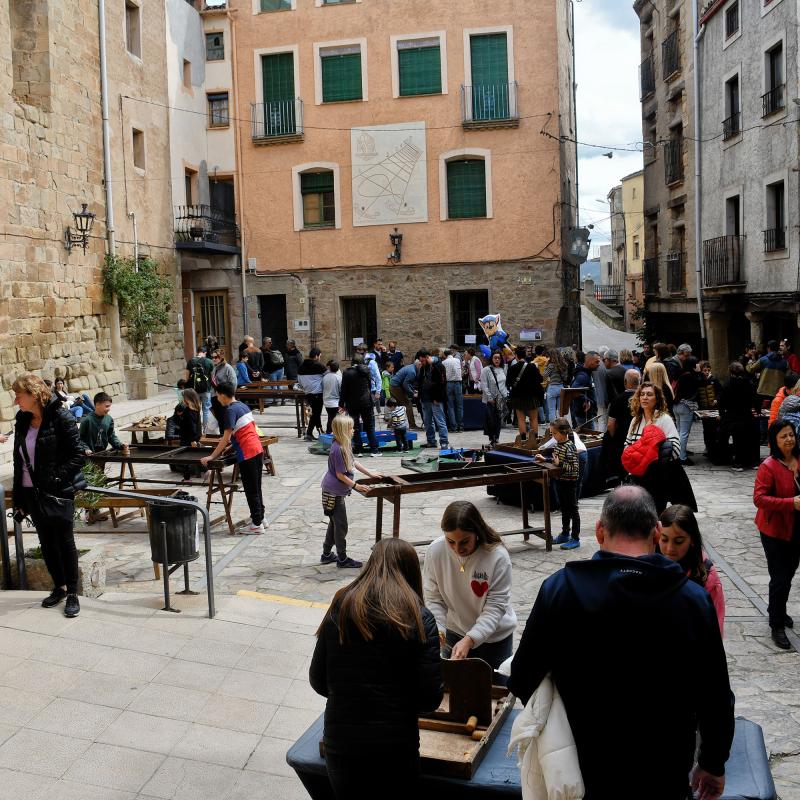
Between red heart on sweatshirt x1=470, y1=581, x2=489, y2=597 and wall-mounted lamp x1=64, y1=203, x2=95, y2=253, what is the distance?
52.4 ft

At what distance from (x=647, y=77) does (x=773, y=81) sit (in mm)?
10593

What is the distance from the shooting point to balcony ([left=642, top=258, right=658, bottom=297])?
1133 inches

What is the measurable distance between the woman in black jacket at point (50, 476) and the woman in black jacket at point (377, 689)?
3.83 metres

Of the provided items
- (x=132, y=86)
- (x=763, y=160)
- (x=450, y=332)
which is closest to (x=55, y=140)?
(x=132, y=86)

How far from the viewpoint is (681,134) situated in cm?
2584

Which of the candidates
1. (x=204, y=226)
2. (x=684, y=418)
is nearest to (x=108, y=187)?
(x=204, y=226)

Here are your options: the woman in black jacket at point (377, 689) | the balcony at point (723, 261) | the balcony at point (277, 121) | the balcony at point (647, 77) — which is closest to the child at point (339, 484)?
the woman in black jacket at point (377, 689)

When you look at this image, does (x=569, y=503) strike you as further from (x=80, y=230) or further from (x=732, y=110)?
(x=732, y=110)

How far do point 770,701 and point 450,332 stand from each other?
65.3 ft

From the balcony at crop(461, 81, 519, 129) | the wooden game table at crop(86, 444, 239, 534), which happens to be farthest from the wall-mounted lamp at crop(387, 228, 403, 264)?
the wooden game table at crop(86, 444, 239, 534)

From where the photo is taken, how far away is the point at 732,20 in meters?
21.7

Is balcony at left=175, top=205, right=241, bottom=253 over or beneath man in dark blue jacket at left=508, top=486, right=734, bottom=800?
over

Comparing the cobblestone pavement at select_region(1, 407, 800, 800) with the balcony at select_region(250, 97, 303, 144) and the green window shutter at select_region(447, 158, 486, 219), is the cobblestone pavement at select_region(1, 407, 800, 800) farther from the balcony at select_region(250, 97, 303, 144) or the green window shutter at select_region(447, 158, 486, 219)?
the balcony at select_region(250, 97, 303, 144)

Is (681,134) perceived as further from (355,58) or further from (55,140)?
(55,140)
